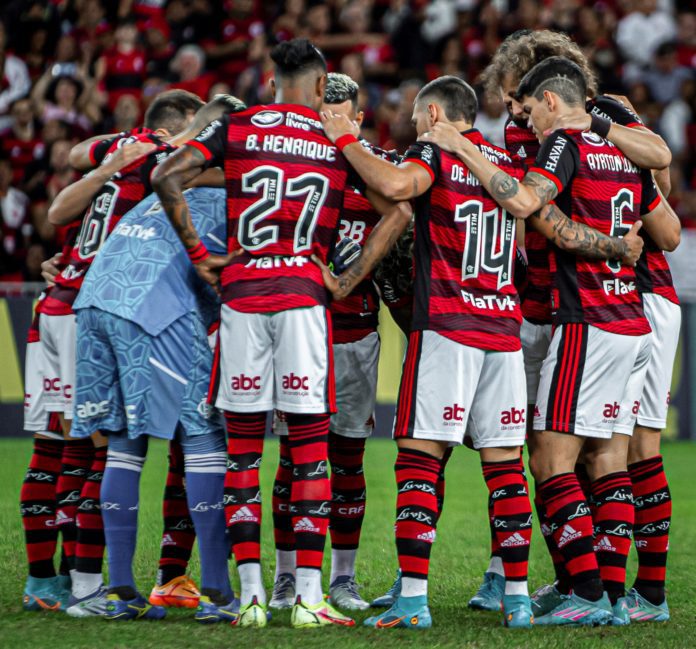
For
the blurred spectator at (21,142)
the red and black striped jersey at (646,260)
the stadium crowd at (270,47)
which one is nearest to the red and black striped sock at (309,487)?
the red and black striped jersey at (646,260)

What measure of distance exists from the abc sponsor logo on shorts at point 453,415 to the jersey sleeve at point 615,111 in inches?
67.8

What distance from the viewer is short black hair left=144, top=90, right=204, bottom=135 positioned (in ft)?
18.7

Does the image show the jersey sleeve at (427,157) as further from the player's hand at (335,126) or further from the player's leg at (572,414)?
the player's leg at (572,414)

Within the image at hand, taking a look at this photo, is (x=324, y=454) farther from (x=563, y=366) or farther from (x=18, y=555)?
(x=18, y=555)

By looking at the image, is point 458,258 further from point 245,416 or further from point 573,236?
point 245,416

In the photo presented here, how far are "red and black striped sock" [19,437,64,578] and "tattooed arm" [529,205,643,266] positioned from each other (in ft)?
8.48

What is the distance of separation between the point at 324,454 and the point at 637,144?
2043 millimetres

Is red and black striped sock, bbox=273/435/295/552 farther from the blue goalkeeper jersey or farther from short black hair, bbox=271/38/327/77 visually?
short black hair, bbox=271/38/327/77

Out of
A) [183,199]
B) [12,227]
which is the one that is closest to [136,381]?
[183,199]

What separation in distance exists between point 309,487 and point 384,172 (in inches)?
54.2

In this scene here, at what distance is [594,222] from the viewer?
16.8ft

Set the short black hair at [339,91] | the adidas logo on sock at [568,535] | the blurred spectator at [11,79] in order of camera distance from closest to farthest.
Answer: the adidas logo on sock at [568,535], the short black hair at [339,91], the blurred spectator at [11,79]

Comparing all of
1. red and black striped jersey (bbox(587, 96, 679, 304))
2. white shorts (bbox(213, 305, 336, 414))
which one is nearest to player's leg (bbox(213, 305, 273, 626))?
white shorts (bbox(213, 305, 336, 414))

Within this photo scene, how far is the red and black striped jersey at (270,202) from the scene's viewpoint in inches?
189
